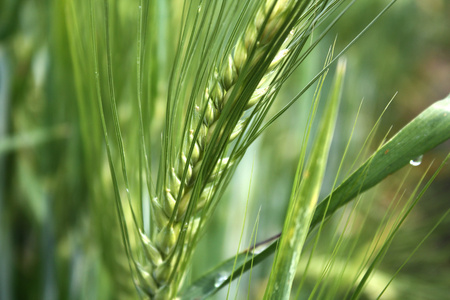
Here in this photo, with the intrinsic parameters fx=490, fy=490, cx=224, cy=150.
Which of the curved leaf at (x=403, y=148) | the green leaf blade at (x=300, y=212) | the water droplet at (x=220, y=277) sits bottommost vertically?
Answer: the water droplet at (x=220, y=277)

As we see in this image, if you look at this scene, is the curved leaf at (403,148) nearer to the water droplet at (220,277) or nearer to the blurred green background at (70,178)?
the water droplet at (220,277)

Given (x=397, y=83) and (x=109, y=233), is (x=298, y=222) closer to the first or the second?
(x=109, y=233)

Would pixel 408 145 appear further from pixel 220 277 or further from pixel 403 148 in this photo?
pixel 220 277

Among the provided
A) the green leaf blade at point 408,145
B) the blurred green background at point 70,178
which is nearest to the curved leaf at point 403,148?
the green leaf blade at point 408,145

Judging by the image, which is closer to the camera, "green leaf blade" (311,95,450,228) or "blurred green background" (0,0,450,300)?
"green leaf blade" (311,95,450,228)

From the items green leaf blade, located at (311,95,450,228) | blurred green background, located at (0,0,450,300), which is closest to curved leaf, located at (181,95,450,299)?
green leaf blade, located at (311,95,450,228)

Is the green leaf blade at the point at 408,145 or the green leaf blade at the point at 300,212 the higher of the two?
the green leaf blade at the point at 408,145

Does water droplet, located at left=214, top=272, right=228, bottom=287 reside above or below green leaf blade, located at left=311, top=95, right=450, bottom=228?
below

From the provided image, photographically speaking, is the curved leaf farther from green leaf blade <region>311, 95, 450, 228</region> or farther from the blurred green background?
the blurred green background

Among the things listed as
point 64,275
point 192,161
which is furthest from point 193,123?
point 64,275

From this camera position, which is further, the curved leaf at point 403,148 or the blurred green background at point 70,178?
the blurred green background at point 70,178

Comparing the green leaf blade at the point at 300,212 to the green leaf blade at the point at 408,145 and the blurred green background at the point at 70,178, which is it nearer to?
the green leaf blade at the point at 408,145

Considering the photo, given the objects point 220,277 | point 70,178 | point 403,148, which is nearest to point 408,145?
point 403,148
